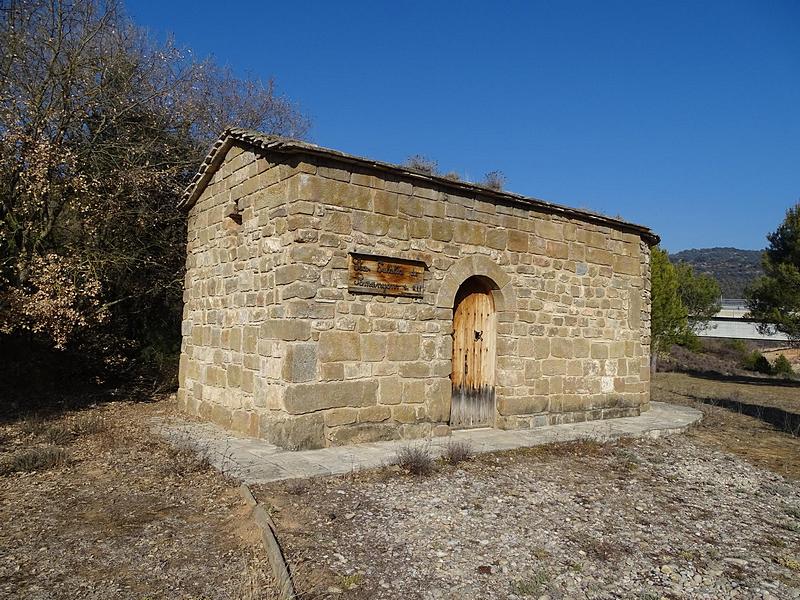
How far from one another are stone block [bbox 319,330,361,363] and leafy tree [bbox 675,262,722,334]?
25519 millimetres

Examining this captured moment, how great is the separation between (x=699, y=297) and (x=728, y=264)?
6426 centimetres

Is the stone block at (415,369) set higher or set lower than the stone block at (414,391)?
higher

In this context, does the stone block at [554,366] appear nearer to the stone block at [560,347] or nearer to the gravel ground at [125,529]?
the stone block at [560,347]

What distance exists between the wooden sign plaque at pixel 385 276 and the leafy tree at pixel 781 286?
19501 millimetres

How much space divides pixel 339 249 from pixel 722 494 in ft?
15.8

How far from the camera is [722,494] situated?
5.94 m

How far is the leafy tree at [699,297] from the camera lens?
2884 cm

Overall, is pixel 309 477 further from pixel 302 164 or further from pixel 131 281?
pixel 131 281

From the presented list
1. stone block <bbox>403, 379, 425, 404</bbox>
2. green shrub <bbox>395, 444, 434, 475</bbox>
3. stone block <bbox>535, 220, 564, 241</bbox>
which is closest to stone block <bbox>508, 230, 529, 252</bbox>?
stone block <bbox>535, 220, 564, 241</bbox>

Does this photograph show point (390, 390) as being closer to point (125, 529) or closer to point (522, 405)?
point (522, 405)

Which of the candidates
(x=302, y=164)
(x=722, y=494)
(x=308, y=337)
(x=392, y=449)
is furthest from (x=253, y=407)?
(x=722, y=494)

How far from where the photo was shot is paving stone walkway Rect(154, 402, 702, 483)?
19.2ft

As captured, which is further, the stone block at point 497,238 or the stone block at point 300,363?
the stone block at point 497,238

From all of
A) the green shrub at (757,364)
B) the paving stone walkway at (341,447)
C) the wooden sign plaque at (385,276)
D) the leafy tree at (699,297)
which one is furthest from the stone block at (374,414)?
the leafy tree at (699,297)
